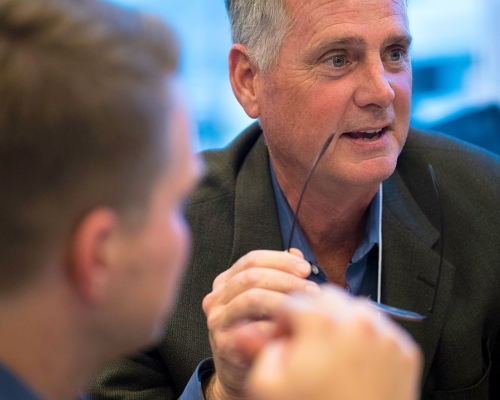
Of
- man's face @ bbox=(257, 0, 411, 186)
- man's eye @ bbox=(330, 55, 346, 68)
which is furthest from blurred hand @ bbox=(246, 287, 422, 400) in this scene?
man's eye @ bbox=(330, 55, 346, 68)

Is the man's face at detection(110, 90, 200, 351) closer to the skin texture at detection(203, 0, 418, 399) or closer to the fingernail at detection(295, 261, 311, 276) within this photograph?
the fingernail at detection(295, 261, 311, 276)

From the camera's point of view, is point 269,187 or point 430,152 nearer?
point 269,187

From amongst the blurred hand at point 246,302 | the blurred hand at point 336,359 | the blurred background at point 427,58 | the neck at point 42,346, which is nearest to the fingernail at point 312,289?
the blurred hand at point 246,302

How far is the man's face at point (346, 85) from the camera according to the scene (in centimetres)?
132

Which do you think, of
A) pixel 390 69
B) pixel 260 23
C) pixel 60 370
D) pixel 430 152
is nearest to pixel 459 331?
pixel 430 152

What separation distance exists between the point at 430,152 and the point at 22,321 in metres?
1.23

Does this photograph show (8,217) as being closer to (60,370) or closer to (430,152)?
(60,370)

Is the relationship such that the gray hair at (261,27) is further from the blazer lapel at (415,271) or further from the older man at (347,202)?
the blazer lapel at (415,271)

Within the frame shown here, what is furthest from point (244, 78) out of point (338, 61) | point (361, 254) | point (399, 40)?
point (361, 254)

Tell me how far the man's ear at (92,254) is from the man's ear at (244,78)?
0.91 meters

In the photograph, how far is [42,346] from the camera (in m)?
0.68

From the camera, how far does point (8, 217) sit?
63 centimetres

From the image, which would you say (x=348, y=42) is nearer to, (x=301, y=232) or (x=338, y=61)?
(x=338, y=61)

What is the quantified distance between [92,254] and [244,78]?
977 millimetres
